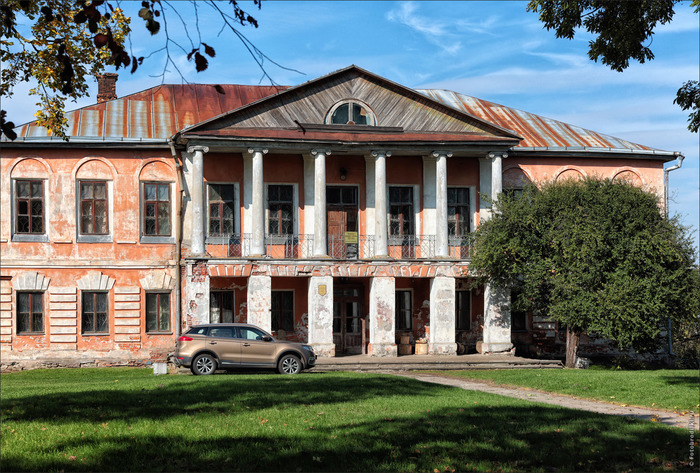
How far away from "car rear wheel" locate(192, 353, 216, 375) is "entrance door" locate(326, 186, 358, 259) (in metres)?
9.02

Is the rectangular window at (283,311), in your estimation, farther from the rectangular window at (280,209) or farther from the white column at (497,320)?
the white column at (497,320)

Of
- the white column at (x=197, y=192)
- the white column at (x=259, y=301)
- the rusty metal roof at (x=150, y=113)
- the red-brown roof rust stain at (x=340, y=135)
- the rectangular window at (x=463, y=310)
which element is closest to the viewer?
the white column at (x=259, y=301)

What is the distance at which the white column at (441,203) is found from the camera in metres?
29.1

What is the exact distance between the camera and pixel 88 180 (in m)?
29.0

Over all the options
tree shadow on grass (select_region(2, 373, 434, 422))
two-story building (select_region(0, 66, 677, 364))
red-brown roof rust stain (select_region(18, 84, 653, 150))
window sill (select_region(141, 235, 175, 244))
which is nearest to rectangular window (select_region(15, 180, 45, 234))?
two-story building (select_region(0, 66, 677, 364))

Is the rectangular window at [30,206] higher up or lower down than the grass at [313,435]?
higher up

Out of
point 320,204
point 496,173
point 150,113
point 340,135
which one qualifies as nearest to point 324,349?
point 320,204

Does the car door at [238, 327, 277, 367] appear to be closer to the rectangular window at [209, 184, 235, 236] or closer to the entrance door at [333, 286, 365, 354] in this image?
the rectangular window at [209, 184, 235, 236]

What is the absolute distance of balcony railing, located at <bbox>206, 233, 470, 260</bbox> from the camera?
2917 centimetres

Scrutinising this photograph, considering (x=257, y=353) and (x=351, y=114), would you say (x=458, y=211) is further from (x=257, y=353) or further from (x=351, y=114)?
(x=257, y=353)

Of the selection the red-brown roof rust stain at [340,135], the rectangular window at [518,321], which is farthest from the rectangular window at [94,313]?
the rectangular window at [518,321]

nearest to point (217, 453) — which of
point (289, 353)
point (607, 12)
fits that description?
point (607, 12)

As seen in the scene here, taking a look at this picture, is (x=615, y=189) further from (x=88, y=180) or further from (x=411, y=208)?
(x=88, y=180)

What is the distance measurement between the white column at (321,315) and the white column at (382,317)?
1470mm
